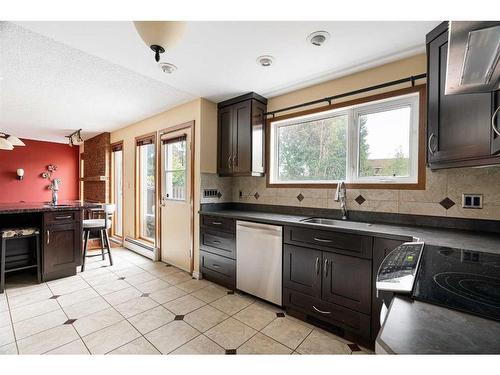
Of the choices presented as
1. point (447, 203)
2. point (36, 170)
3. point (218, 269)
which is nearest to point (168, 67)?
point (218, 269)

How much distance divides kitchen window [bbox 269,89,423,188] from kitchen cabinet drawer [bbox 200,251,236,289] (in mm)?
1168

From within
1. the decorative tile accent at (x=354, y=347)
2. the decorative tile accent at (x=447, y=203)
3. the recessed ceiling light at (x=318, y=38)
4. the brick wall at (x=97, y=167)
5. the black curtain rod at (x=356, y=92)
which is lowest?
the decorative tile accent at (x=354, y=347)

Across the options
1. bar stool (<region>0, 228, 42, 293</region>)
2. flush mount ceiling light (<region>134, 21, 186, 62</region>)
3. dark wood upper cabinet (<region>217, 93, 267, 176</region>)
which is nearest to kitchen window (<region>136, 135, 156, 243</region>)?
bar stool (<region>0, 228, 42, 293</region>)

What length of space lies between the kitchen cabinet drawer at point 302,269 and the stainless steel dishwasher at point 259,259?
0.28 feet

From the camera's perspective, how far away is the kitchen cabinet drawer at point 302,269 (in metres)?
1.99

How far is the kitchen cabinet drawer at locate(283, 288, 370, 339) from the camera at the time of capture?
5.67 ft

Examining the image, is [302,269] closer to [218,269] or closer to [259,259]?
[259,259]

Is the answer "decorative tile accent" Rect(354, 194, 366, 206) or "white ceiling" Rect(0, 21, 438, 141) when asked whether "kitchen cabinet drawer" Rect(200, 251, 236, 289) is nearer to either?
"decorative tile accent" Rect(354, 194, 366, 206)

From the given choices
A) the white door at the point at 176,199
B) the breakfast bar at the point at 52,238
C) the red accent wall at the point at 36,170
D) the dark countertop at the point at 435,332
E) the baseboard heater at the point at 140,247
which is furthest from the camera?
the red accent wall at the point at 36,170

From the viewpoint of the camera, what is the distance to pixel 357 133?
2398mm

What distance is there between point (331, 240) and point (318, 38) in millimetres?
1648

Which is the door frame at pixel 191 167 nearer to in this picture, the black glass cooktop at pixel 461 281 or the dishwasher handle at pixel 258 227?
the dishwasher handle at pixel 258 227

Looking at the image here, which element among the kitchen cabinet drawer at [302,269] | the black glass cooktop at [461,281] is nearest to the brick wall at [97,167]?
the kitchen cabinet drawer at [302,269]
